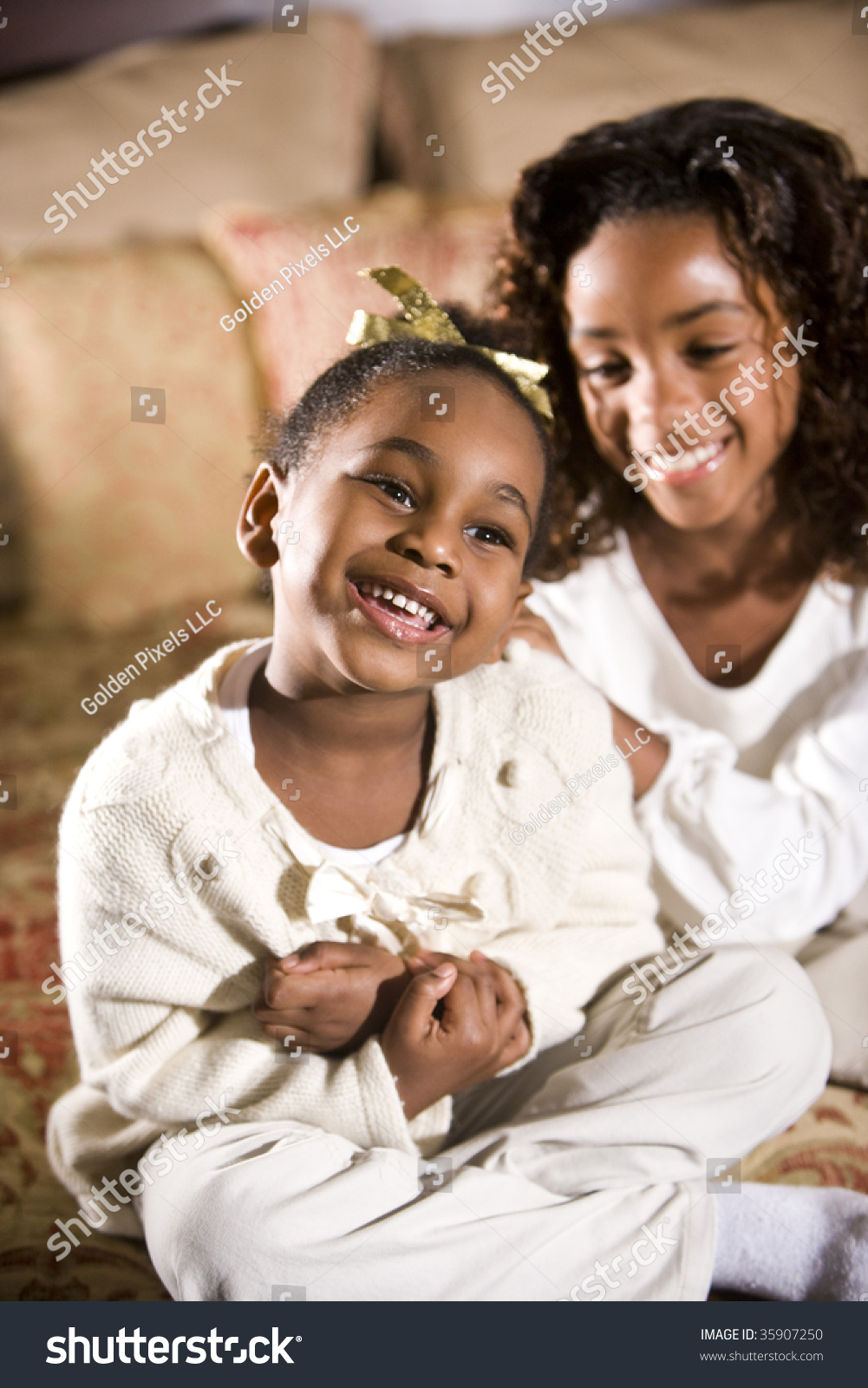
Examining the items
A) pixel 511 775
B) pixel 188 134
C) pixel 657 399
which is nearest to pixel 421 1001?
pixel 511 775

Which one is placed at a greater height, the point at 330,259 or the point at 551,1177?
the point at 330,259

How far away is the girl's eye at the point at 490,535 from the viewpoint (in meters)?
0.50

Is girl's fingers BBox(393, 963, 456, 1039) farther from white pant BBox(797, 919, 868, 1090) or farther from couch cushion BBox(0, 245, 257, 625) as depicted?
couch cushion BBox(0, 245, 257, 625)

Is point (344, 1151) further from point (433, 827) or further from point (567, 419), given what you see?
point (567, 419)

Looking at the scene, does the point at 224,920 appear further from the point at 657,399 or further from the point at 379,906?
the point at 657,399

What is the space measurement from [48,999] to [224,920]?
0.20 meters

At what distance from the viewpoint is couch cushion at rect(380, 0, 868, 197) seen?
823mm

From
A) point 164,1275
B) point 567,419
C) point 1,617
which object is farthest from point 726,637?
point 1,617

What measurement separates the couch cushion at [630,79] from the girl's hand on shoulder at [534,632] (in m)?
0.35

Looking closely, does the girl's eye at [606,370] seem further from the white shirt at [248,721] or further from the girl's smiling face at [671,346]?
the white shirt at [248,721]

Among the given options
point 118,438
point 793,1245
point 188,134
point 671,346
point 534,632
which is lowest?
point 793,1245

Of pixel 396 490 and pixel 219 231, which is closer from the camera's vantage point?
pixel 396 490

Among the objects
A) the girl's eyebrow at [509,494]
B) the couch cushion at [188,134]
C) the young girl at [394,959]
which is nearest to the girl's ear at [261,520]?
the young girl at [394,959]

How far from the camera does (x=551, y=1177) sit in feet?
1.73
